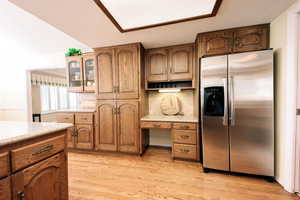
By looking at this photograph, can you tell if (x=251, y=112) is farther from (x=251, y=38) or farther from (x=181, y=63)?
(x=181, y=63)

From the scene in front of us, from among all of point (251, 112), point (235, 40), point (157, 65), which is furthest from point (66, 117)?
point (235, 40)

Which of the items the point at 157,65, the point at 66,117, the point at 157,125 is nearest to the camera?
the point at 157,125

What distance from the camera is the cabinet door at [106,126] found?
2416 millimetres

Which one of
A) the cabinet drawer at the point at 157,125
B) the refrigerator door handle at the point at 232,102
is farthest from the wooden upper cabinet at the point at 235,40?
the cabinet drawer at the point at 157,125

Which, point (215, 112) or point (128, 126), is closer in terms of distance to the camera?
point (215, 112)

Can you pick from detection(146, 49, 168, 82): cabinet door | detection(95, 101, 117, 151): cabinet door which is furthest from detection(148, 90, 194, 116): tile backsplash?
detection(95, 101, 117, 151): cabinet door

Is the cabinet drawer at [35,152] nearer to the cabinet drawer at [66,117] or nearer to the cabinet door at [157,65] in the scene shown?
the cabinet drawer at [66,117]

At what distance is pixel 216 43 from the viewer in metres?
1.91

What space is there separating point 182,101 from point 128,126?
1.27 m

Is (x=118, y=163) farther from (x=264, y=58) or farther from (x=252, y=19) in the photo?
(x=252, y=19)

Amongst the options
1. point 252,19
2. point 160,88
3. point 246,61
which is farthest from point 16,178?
point 252,19

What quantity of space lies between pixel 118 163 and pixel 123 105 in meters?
1.04

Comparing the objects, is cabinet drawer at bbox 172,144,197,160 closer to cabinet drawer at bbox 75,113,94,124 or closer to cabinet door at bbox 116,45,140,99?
cabinet door at bbox 116,45,140,99

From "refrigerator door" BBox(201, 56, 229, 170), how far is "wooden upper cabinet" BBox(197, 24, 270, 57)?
0.29 meters
